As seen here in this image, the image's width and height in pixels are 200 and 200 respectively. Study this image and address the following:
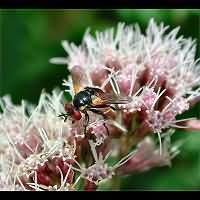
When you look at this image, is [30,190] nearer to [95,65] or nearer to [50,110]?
[50,110]

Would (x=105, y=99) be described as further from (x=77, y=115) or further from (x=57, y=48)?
(x=57, y=48)

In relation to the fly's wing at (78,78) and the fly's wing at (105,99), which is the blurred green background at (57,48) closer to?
the fly's wing at (78,78)

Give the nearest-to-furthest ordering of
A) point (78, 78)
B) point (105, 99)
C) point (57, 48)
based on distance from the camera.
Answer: point (105, 99), point (78, 78), point (57, 48)

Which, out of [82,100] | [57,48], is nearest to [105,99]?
[82,100]

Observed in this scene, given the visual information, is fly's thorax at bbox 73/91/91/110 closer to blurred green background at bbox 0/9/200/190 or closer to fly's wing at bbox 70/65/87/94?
fly's wing at bbox 70/65/87/94

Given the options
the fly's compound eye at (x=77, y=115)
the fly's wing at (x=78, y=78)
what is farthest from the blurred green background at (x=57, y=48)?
the fly's compound eye at (x=77, y=115)

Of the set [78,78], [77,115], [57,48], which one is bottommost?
[77,115]

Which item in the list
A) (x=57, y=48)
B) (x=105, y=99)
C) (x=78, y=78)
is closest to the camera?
(x=105, y=99)
